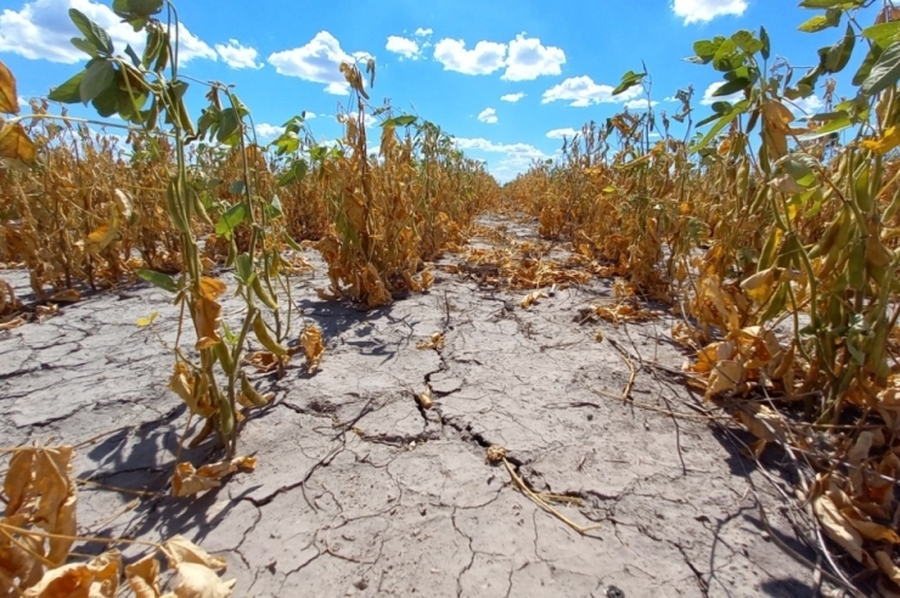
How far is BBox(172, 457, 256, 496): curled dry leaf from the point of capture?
1177 mm

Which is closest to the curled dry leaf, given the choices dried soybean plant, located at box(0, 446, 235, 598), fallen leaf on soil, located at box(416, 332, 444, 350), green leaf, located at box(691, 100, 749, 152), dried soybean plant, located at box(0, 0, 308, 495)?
dried soybean plant, located at box(0, 0, 308, 495)

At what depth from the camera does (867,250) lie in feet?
3.76

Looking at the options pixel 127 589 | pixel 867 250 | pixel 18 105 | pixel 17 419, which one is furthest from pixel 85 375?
pixel 867 250

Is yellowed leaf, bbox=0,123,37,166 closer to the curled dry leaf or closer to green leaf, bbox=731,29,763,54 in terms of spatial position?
the curled dry leaf

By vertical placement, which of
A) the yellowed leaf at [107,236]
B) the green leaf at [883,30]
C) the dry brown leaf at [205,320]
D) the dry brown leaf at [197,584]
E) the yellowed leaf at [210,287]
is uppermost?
the green leaf at [883,30]

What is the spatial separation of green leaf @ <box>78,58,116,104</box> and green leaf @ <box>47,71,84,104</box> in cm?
6

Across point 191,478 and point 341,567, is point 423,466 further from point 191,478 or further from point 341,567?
point 191,478

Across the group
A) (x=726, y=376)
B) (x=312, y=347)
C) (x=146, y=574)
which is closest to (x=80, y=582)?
(x=146, y=574)

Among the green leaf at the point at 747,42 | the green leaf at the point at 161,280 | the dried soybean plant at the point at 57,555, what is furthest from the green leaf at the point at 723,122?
the dried soybean plant at the point at 57,555

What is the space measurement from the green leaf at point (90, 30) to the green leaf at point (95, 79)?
1.1 inches

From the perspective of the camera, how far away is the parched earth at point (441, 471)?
1.01 meters

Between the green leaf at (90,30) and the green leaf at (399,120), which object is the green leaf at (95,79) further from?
the green leaf at (399,120)

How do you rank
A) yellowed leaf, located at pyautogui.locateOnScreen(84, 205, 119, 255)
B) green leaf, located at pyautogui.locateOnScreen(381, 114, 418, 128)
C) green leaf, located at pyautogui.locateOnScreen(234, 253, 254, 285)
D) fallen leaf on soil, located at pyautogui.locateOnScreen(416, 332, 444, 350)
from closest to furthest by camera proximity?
yellowed leaf, located at pyautogui.locateOnScreen(84, 205, 119, 255), green leaf, located at pyautogui.locateOnScreen(234, 253, 254, 285), fallen leaf on soil, located at pyautogui.locateOnScreen(416, 332, 444, 350), green leaf, located at pyautogui.locateOnScreen(381, 114, 418, 128)

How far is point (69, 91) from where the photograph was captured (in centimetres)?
94
